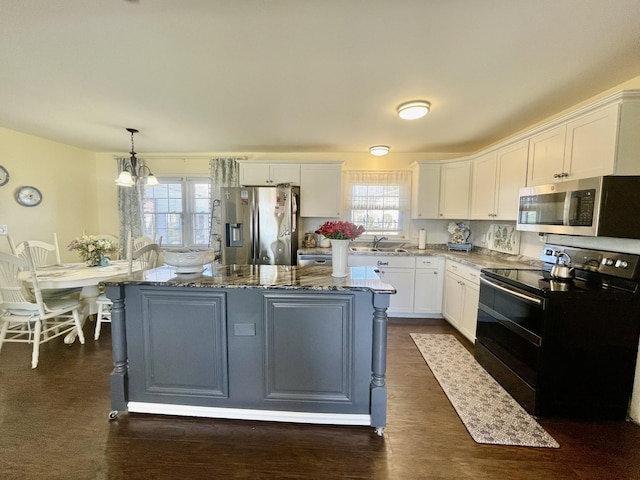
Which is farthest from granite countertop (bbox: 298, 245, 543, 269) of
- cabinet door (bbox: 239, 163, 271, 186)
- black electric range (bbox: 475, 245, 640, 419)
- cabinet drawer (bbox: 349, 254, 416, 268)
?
cabinet door (bbox: 239, 163, 271, 186)

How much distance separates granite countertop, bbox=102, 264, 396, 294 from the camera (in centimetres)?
180

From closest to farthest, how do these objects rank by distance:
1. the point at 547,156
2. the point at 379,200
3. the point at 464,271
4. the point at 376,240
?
the point at 547,156, the point at 464,271, the point at 376,240, the point at 379,200

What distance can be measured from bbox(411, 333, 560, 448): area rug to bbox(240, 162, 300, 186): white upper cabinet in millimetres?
2950

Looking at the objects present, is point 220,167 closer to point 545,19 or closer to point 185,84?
point 185,84

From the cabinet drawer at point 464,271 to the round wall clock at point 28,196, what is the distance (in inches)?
232

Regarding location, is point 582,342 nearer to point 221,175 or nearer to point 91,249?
point 221,175

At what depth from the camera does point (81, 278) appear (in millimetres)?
2781

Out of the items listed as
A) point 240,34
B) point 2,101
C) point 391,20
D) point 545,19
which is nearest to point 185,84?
point 240,34

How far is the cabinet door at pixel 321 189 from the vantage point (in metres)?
4.21

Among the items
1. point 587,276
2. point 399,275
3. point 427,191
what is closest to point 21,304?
point 399,275

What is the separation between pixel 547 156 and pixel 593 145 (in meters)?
0.45

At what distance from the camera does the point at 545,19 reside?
147cm

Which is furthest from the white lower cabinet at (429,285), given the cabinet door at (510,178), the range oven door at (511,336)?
the range oven door at (511,336)

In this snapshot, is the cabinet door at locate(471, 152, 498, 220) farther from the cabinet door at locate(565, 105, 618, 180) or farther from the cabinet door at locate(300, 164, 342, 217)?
the cabinet door at locate(300, 164, 342, 217)
